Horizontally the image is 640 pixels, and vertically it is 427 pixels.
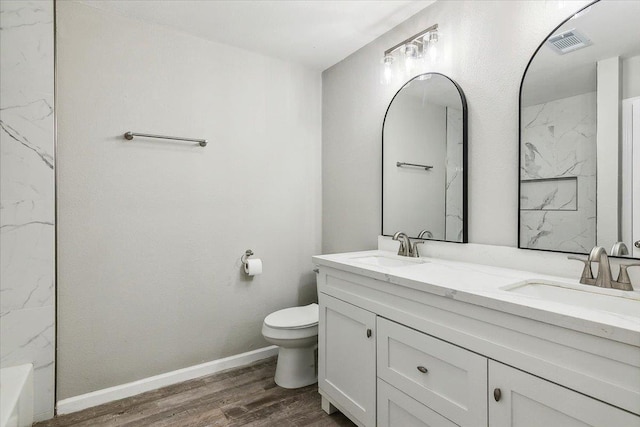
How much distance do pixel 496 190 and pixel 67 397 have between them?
103 inches

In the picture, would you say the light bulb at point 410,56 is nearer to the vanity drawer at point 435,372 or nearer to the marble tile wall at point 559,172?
the marble tile wall at point 559,172

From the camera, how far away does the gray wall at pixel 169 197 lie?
1.91 meters

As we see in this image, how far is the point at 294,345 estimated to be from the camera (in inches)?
81.9

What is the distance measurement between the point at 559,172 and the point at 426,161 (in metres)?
0.72

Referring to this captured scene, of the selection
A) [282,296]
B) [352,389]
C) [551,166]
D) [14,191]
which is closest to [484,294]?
[551,166]

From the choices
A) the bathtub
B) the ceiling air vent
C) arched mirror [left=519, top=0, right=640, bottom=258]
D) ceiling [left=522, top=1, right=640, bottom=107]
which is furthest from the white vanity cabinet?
the bathtub

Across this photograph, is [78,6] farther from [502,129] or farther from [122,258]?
[502,129]

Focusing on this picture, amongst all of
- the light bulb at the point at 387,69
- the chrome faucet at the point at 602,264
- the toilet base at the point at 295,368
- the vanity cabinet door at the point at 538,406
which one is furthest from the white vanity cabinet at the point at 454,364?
the light bulb at the point at 387,69

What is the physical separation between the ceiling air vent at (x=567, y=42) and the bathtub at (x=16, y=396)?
2.75 meters

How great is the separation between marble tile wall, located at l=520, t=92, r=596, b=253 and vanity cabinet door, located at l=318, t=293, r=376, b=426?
84cm

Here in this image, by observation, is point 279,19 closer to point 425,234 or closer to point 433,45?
point 433,45

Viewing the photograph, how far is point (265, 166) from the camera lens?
255 cm

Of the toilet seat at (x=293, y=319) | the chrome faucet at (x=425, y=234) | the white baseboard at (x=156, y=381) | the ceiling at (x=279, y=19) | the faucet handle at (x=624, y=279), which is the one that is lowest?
the white baseboard at (x=156, y=381)

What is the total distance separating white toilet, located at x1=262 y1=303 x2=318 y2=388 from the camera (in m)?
2.07
